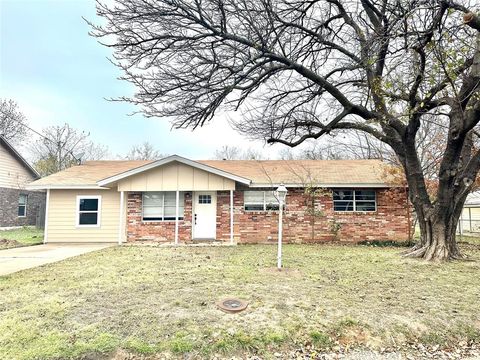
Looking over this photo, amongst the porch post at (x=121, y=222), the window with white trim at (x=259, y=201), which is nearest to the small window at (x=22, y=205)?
the porch post at (x=121, y=222)

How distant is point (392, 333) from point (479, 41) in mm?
5696

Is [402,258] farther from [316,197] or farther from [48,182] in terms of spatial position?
[48,182]

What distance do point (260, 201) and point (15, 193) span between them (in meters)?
15.9

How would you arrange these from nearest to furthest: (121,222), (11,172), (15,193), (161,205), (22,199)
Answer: (121,222) < (161,205) < (11,172) < (15,193) < (22,199)

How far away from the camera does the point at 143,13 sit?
6660mm

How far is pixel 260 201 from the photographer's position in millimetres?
13164

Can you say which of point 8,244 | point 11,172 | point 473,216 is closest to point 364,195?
point 8,244

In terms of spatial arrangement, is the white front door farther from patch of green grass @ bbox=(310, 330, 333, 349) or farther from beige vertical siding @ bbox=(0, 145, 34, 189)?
beige vertical siding @ bbox=(0, 145, 34, 189)

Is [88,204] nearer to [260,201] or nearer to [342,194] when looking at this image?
[260,201]

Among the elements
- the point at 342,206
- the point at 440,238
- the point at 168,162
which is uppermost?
the point at 168,162

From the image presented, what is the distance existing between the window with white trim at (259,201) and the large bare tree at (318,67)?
3.20 meters

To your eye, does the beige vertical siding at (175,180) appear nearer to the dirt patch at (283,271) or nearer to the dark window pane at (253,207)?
the dark window pane at (253,207)

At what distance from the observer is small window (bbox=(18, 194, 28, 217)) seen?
19.8 metres

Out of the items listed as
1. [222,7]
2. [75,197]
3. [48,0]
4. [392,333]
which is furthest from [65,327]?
[75,197]
